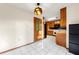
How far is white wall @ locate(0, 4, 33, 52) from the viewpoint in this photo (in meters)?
4.92

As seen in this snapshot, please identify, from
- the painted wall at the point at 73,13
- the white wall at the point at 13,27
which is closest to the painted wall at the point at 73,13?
the painted wall at the point at 73,13

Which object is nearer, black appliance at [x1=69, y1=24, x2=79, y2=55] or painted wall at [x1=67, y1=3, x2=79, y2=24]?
black appliance at [x1=69, y1=24, x2=79, y2=55]

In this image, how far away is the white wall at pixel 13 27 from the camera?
4.92 m

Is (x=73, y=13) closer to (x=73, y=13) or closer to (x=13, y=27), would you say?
(x=73, y=13)

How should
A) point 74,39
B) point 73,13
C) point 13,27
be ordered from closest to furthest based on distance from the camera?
point 74,39, point 73,13, point 13,27

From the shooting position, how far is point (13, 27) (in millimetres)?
5707

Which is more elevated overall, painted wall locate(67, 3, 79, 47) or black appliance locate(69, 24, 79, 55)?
painted wall locate(67, 3, 79, 47)

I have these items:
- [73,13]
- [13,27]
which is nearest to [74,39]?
[73,13]

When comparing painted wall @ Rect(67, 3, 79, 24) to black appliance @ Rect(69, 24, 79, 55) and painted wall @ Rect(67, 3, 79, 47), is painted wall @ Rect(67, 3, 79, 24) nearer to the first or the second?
painted wall @ Rect(67, 3, 79, 47)

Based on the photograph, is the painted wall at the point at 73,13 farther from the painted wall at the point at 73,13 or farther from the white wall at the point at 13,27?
the white wall at the point at 13,27

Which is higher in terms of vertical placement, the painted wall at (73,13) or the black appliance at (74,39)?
the painted wall at (73,13)

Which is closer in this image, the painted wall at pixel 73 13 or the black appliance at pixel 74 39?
the black appliance at pixel 74 39

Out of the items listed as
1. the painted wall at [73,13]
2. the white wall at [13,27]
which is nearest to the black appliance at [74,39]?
the painted wall at [73,13]

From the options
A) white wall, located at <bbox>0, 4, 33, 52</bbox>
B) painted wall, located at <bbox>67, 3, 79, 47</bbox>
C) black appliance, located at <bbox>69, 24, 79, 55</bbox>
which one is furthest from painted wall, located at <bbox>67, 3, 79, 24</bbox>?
white wall, located at <bbox>0, 4, 33, 52</bbox>
